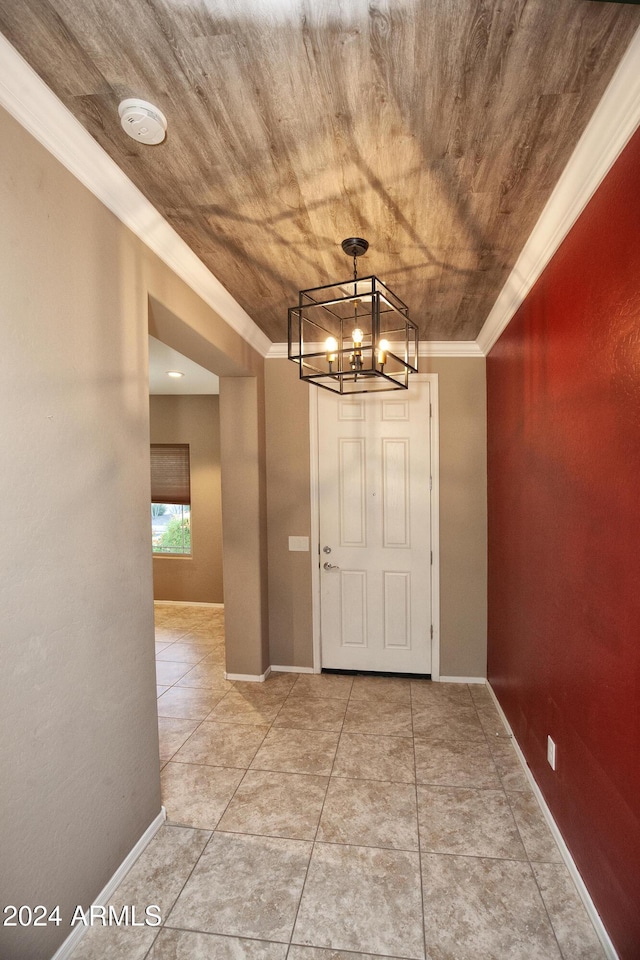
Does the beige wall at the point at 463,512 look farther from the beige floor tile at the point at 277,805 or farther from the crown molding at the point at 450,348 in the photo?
the beige floor tile at the point at 277,805

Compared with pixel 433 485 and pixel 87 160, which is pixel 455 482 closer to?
pixel 433 485

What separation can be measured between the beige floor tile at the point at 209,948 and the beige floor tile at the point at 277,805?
490 millimetres

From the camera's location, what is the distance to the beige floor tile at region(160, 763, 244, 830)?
2.18 metres

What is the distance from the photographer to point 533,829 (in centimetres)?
206

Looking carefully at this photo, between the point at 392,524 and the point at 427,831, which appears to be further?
the point at 392,524

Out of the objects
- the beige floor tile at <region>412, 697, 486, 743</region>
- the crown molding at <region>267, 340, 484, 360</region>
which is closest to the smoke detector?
the crown molding at <region>267, 340, 484, 360</region>

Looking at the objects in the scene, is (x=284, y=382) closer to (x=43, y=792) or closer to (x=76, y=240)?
(x=76, y=240)

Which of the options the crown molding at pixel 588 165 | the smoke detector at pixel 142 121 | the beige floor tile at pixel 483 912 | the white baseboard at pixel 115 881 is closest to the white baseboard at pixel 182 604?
the white baseboard at pixel 115 881

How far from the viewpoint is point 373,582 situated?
3771 millimetres

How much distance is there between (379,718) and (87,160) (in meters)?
3.20

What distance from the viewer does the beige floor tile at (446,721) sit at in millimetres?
2859

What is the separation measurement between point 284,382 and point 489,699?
9.11ft

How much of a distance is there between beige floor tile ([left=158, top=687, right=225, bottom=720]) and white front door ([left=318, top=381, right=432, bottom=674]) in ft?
3.10

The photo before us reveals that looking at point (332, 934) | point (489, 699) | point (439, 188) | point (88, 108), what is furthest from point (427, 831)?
point (88, 108)
